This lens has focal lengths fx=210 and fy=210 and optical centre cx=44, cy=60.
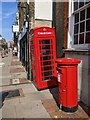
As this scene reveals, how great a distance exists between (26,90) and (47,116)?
3.02 metres

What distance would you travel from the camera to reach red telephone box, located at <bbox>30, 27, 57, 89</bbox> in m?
7.80

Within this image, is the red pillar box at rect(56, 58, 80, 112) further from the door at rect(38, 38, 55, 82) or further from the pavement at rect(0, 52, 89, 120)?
the door at rect(38, 38, 55, 82)

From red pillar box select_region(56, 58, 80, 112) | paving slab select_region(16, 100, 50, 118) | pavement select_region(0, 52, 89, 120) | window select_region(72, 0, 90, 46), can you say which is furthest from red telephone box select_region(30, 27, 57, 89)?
red pillar box select_region(56, 58, 80, 112)

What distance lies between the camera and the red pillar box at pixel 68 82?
5.38 m

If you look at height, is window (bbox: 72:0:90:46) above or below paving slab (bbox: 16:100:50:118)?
above

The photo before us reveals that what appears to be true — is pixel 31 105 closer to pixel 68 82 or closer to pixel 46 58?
pixel 68 82

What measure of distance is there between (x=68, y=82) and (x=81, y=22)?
2239 millimetres

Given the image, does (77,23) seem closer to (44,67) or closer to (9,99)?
(44,67)

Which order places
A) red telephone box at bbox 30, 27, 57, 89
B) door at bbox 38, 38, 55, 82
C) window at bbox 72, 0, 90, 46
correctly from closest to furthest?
window at bbox 72, 0, 90, 46
red telephone box at bbox 30, 27, 57, 89
door at bbox 38, 38, 55, 82

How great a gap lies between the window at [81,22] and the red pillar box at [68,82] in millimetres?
1180

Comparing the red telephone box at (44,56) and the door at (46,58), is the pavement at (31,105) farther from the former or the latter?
the door at (46,58)

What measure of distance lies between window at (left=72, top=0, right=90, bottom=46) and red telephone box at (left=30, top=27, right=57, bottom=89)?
1258mm

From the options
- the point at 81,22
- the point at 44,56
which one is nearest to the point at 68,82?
the point at 81,22

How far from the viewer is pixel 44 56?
8039 millimetres
